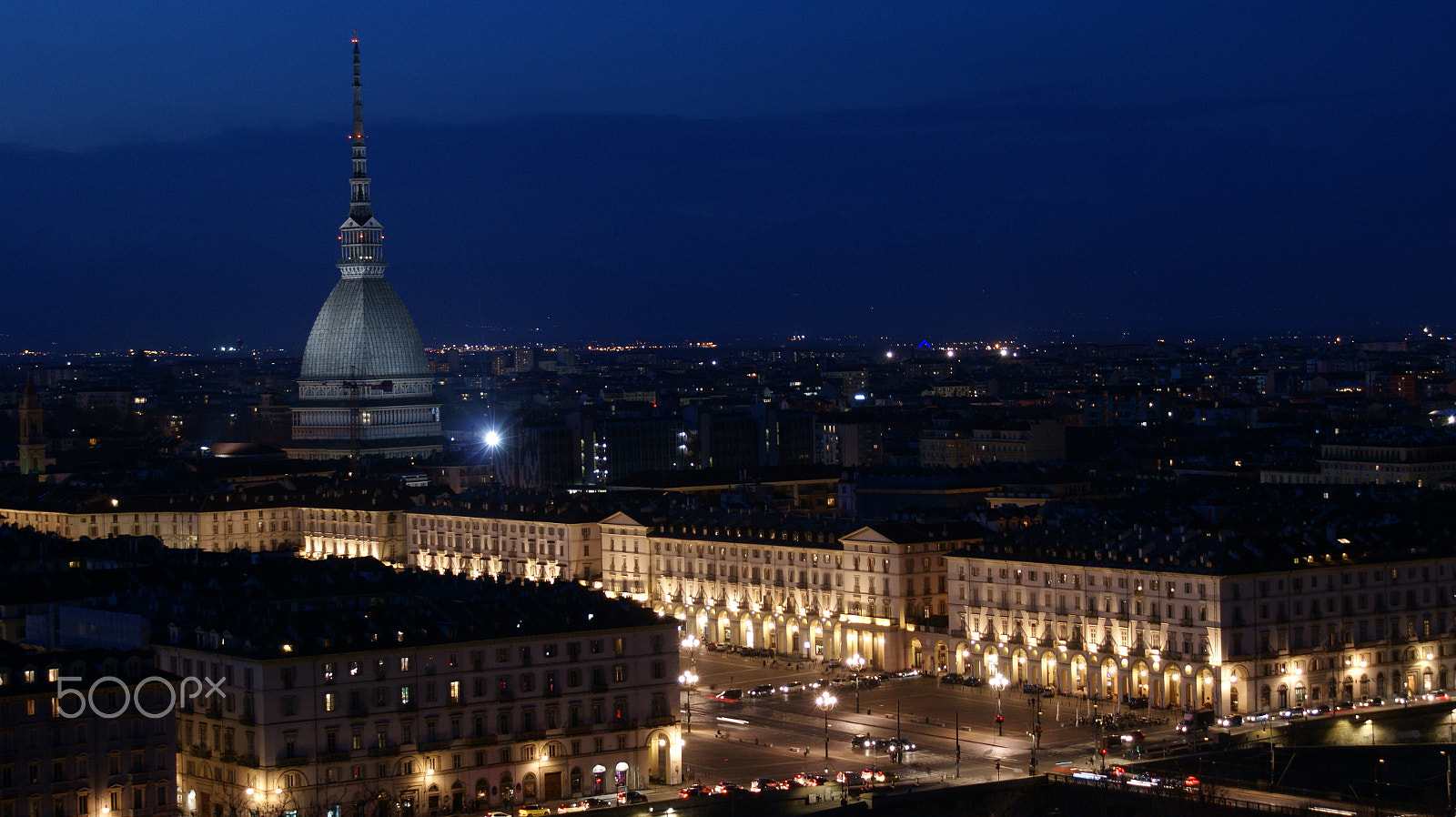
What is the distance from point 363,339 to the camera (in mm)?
160250

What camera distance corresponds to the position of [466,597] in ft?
210

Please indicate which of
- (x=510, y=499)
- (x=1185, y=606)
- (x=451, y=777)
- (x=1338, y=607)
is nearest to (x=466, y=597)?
(x=451, y=777)

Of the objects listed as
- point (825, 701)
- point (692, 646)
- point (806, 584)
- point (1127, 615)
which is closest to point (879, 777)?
point (825, 701)

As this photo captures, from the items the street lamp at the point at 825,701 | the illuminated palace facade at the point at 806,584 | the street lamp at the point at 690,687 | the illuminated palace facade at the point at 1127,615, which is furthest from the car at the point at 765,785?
the illuminated palace facade at the point at 806,584

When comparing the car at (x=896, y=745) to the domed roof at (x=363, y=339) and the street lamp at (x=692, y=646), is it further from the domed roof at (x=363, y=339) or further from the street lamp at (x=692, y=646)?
the domed roof at (x=363, y=339)

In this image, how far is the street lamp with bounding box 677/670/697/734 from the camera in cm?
6606

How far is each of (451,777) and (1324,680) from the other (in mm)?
26060

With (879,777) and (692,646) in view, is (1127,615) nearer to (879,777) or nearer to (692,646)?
(879,777)

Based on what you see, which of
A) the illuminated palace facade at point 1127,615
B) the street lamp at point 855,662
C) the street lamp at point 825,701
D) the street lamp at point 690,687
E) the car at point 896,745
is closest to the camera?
the car at point 896,745

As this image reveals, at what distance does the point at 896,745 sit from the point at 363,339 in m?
102

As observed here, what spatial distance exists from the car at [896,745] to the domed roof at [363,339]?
99.1 metres

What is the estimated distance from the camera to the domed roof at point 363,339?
16000 cm

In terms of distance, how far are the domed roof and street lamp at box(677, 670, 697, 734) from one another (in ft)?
281

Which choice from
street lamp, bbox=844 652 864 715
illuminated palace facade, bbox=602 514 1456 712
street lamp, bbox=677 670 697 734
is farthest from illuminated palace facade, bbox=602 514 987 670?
street lamp, bbox=677 670 697 734
